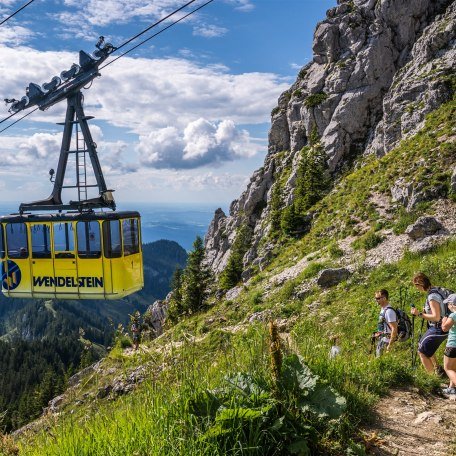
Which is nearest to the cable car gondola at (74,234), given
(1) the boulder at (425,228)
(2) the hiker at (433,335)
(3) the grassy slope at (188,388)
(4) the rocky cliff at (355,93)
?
(3) the grassy slope at (188,388)

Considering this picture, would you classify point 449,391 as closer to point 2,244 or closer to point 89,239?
point 89,239

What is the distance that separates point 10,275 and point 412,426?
47.5ft

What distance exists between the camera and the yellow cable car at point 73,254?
14023 mm

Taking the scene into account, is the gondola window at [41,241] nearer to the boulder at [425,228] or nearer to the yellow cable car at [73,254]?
the yellow cable car at [73,254]

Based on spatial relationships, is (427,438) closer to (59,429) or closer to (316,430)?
(316,430)

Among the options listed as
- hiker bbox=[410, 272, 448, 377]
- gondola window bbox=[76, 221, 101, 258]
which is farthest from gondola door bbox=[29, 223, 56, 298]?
hiker bbox=[410, 272, 448, 377]

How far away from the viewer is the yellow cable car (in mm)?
14023

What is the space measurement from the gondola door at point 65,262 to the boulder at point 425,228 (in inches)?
630

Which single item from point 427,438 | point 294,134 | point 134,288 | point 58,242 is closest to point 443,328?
point 427,438

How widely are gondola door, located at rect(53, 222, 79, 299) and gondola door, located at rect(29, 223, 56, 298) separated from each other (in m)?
0.26

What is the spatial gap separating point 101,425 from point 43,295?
11.9 meters

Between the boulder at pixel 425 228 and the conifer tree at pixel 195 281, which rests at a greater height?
the boulder at pixel 425 228

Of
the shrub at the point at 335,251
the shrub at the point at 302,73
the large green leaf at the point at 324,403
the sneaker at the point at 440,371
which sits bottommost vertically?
the shrub at the point at 335,251

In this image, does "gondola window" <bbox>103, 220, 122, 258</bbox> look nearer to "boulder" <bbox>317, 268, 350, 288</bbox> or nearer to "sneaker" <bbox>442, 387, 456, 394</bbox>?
"sneaker" <bbox>442, 387, 456, 394</bbox>
